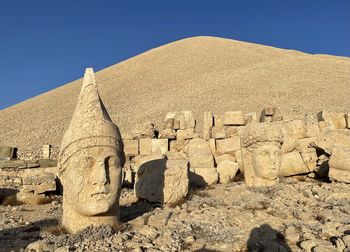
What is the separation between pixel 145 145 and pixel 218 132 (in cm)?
272

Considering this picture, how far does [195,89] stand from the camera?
36.8 m

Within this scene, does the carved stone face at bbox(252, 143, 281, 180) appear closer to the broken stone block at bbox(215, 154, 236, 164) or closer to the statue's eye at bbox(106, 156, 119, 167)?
the broken stone block at bbox(215, 154, 236, 164)

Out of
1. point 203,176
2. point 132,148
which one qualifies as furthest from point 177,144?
point 203,176

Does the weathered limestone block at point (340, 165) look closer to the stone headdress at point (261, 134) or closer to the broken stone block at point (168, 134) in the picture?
the stone headdress at point (261, 134)

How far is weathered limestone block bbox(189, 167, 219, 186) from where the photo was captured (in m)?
10.7

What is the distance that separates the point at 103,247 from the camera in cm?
541

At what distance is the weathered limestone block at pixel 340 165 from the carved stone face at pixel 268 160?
1.52 metres

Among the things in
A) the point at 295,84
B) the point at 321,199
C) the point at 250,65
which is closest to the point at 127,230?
the point at 321,199

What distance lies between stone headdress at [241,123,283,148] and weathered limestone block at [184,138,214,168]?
2349 mm

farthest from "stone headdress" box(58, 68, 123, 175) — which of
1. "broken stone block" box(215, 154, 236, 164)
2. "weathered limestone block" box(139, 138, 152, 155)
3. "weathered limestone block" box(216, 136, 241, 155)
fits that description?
"weathered limestone block" box(139, 138, 152, 155)

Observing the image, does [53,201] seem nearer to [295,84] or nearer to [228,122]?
[228,122]

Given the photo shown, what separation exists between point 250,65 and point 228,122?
103 ft

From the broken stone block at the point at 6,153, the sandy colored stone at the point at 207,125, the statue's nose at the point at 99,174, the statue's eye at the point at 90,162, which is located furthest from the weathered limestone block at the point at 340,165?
the broken stone block at the point at 6,153

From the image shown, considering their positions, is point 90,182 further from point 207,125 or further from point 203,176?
point 207,125
